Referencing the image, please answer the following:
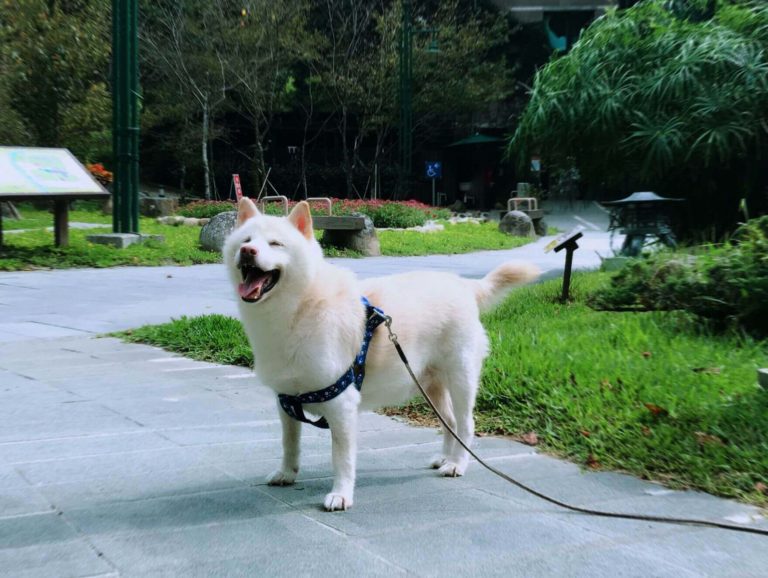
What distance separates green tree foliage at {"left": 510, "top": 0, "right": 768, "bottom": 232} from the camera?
418 inches

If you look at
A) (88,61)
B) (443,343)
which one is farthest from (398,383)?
(88,61)

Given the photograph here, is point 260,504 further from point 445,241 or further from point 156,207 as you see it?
point 156,207

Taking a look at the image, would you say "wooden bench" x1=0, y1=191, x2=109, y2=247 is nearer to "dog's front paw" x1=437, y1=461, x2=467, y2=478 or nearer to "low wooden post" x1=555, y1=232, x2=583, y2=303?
"low wooden post" x1=555, y1=232, x2=583, y2=303

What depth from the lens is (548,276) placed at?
1212cm

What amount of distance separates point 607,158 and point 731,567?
33.4 ft

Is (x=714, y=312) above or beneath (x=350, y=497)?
above

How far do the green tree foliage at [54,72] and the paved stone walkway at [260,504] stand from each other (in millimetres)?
20568

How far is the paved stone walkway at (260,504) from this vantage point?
275cm

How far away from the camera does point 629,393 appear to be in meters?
4.68

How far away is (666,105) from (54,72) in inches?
776

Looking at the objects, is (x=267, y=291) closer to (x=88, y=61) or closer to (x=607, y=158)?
(x=607, y=158)

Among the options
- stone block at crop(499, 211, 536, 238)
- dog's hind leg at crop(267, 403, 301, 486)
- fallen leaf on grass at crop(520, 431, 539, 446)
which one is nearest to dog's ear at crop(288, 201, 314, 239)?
dog's hind leg at crop(267, 403, 301, 486)

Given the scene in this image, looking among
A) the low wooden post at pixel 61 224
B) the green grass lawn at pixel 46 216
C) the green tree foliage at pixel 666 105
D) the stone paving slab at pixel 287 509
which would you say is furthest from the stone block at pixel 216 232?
the stone paving slab at pixel 287 509

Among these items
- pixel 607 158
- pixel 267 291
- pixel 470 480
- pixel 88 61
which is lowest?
pixel 470 480
